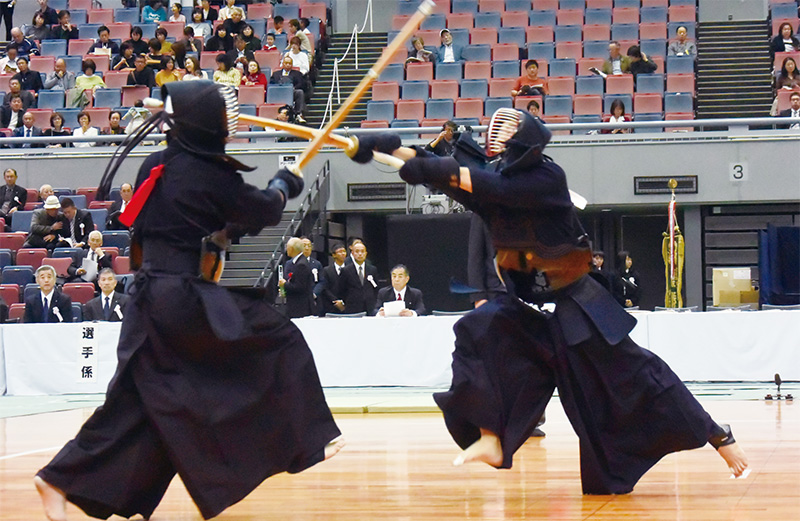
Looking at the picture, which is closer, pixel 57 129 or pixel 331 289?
pixel 331 289

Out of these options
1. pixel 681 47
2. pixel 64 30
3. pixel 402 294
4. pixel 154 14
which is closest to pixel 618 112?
pixel 681 47

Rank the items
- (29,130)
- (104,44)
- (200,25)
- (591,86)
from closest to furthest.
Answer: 1. (29,130)
2. (591,86)
3. (104,44)
4. (200,25)

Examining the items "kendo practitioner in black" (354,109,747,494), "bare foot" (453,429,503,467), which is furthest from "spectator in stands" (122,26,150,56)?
"bare foot" (453,429,503,467)

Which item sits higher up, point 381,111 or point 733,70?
point 733,70

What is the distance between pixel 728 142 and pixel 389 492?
14.1 meters

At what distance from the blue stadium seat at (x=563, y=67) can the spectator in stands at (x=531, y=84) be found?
80cm

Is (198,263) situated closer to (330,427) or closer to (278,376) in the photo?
(278,376)

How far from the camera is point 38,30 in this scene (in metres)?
23.5

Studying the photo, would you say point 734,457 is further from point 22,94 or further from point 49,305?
point 22,94

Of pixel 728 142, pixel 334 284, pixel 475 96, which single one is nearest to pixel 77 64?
pixel 475 96

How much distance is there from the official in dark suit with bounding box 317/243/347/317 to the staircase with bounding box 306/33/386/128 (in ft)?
20.0

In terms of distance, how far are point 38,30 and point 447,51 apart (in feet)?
30.2

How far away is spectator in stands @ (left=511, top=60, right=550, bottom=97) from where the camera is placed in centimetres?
1873

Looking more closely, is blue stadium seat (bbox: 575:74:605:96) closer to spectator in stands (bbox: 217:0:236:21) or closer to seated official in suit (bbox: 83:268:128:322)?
spectator in stands (bbox: 217:0:236:21)
